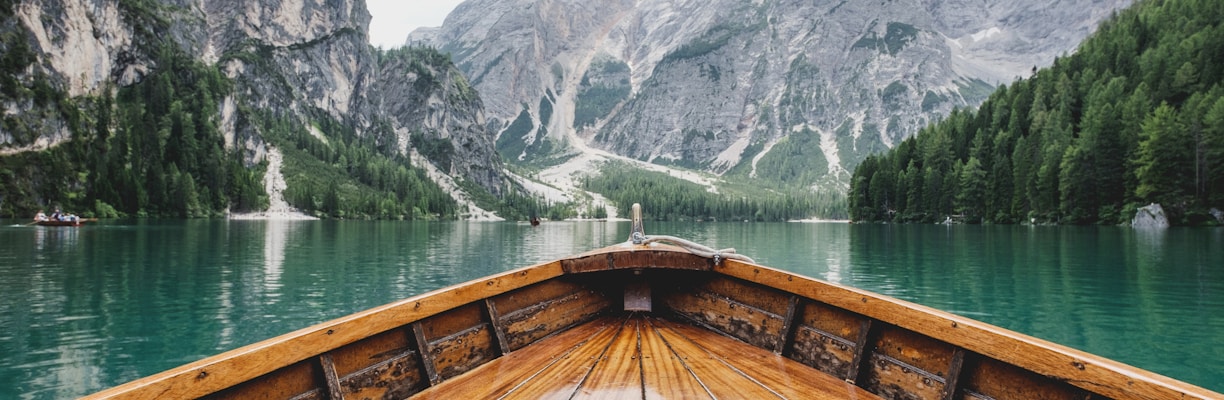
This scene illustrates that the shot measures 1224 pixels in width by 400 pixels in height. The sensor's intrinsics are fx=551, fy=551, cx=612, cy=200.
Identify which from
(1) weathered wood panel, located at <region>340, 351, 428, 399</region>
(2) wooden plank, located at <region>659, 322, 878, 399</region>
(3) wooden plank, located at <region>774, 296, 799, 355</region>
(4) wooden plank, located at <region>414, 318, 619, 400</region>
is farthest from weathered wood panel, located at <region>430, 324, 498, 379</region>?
(3) wooden plank, located at <region>774, 296, 799, 355</region>

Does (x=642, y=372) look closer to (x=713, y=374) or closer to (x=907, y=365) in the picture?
(x=713, y=374)

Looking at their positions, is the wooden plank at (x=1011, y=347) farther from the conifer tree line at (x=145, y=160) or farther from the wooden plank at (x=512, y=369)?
the conifer tree line at (x=145, y=160)

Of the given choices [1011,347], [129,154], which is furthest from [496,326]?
[129,154]

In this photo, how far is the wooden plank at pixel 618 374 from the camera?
18.0 feet

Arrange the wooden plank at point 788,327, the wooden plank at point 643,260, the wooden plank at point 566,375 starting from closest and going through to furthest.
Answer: the wooden plank at point 566,375 → the wooden plank at point 788,327 → the wooden plank at point 643,260

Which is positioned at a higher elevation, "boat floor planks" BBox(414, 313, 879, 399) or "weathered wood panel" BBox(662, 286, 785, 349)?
"weathered wood panel" BBox(662, 286, 785, 349)

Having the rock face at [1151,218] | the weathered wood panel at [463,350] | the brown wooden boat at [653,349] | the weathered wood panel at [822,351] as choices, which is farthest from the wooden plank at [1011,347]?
the rock face at [1151,218]

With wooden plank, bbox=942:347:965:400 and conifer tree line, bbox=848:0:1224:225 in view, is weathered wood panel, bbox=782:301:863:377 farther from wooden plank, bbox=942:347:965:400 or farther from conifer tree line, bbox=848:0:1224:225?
conifer tree line, bbox=848:0:1224:225

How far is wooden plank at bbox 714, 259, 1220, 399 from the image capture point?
3795 millimetres

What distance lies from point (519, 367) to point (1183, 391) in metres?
5.72

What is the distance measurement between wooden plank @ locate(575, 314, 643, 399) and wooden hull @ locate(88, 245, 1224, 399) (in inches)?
1.1

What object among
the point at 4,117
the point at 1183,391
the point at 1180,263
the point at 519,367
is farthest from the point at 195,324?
the point at 4,117

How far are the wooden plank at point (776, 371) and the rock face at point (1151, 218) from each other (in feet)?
295

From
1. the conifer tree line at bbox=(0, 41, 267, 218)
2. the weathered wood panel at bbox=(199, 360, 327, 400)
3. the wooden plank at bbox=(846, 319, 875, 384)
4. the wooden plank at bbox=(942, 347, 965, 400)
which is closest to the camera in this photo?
the weathered wood panel at bbox=(199, 360, 327, 400)
